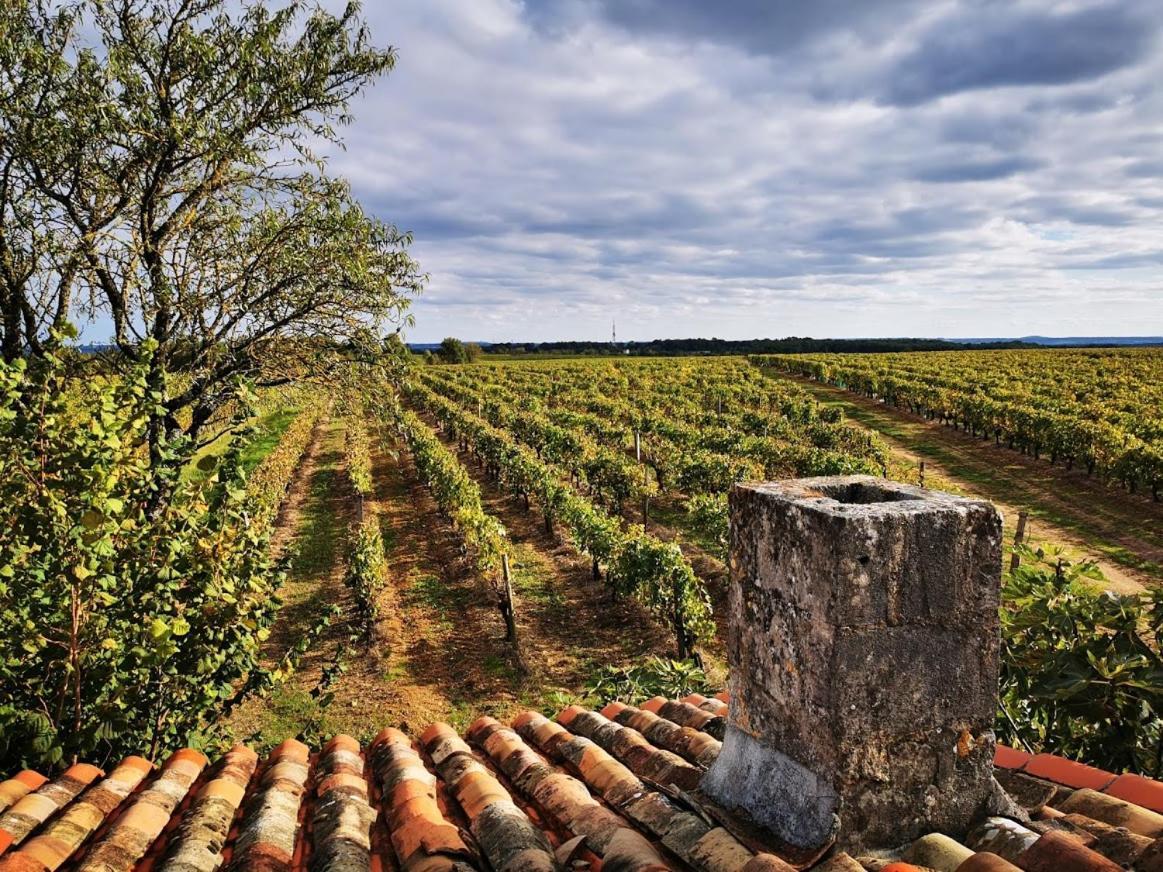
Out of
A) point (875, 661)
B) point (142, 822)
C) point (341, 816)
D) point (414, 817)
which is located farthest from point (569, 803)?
point (142, 822)

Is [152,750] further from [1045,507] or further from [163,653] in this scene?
[1045,507]

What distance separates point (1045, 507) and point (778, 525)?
77.2 ft

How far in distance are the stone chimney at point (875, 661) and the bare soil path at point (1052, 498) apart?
47.5 feet

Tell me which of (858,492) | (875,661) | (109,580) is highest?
(858,492)

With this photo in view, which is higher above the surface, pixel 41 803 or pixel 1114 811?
pixel 1114 811

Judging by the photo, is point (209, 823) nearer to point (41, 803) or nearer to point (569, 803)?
point (41, 803)

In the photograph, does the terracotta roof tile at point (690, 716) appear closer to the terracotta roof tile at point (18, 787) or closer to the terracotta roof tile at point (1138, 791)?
the terracotta roof tile at point (1138, 791)

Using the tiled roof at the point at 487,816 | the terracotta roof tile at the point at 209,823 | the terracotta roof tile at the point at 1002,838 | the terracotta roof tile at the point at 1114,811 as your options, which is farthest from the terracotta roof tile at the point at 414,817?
the terracotta roof tile at the point at 1114,811

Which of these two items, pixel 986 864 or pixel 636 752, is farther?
pixel 636 752

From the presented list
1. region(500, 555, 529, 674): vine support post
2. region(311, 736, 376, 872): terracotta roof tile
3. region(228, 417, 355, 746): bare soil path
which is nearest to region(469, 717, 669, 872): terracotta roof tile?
region(311, 736, 376, 872): terracotta roof tile

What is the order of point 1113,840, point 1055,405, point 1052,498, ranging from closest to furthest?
point 1113,840 → point 1052,498 → point 1055,405

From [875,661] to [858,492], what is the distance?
689 millimetres

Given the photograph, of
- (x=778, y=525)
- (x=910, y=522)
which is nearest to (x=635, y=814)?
(x=778, y=525)

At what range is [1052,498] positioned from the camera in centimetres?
2197
